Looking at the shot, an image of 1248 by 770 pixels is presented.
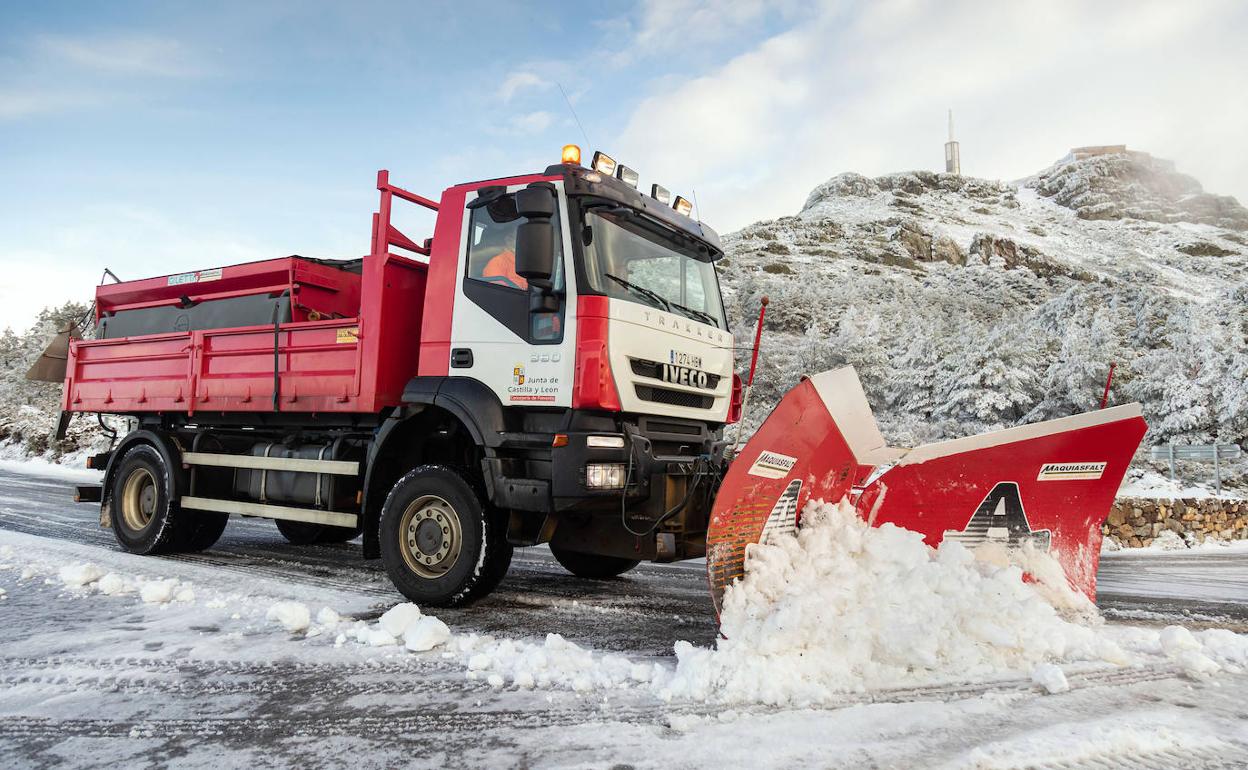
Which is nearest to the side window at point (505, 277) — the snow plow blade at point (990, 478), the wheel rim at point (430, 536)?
the wheel rim at point (430, 536)

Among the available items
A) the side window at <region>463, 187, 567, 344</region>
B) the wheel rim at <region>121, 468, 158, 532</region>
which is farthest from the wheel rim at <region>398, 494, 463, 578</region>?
the wheel rim at <region>121, 468, 158, 532</region>

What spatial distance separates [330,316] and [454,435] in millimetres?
1957

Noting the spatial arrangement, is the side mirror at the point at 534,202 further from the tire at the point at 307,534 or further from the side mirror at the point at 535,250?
the tire at the point at 307,534

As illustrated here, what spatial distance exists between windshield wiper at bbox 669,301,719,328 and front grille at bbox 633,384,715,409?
0.57 m

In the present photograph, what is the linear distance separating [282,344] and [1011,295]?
5315 cm

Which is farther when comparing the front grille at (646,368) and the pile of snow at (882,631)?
the front grille at (646,368)

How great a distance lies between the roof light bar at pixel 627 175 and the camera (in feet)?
16.8

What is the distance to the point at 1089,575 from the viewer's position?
4.11 metres

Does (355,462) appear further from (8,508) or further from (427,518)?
(8,508)

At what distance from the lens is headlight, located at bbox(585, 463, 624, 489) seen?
4305 millimetres

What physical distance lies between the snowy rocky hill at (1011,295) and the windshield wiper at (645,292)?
14.3 meters

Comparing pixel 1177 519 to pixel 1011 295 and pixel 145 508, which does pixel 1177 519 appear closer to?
pixel 145 508

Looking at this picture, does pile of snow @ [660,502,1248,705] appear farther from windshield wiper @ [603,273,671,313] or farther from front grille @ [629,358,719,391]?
windshield wiper @ [603,273,671,313]

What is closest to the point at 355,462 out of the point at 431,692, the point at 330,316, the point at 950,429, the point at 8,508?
the point at 330,316
